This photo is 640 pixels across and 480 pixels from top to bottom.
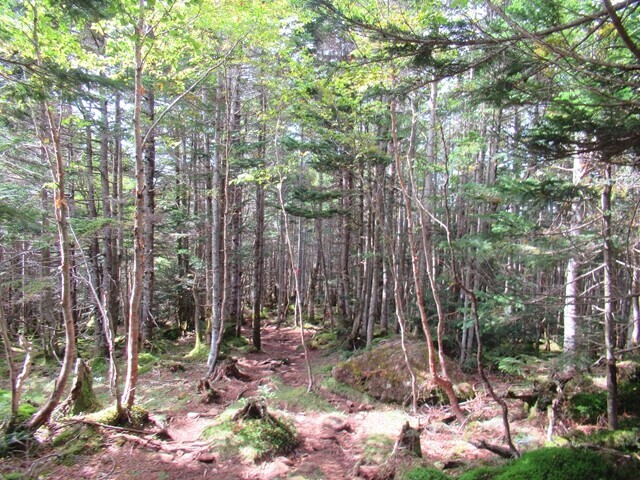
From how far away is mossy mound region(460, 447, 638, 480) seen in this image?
9.50 ft

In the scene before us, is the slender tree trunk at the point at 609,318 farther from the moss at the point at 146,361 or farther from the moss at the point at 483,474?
the moss at the point at 146,361

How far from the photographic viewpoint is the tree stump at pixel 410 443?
5.09 meters

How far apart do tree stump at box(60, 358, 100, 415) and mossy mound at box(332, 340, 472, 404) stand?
5.40 meters

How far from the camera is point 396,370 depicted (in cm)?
840

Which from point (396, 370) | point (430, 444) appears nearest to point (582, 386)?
point (430, 444)

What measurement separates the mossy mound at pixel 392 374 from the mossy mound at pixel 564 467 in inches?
184

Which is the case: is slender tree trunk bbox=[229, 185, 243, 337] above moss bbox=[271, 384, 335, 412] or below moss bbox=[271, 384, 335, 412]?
above

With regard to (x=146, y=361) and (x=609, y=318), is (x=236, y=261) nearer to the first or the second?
(x=146, y=361)

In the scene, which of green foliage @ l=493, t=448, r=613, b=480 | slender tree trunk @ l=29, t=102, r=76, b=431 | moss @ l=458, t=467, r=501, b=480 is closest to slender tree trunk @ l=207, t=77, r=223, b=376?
slender tree trunk @ l=29, t=102, r=76, b=431

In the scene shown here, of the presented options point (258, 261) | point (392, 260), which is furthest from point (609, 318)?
point (258, 261)

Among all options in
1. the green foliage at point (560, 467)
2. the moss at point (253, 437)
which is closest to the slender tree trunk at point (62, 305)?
the moss at point (253, 437)

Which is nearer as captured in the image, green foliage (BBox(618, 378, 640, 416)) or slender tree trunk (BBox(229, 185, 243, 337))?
green foliage (BBox(618, 378, 640, 416))

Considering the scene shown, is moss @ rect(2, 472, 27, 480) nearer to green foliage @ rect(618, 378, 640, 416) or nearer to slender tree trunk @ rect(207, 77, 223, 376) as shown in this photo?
slender tree trunk @ rect(207, 77, 223, 376)

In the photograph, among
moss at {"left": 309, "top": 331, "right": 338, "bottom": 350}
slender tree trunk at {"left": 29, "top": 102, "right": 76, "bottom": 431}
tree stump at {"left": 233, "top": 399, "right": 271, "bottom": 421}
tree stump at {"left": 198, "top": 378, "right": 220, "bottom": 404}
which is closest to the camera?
slender tree trunk at {"left": 29, "top": 102, "right": 76, "bottom": 431}
